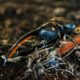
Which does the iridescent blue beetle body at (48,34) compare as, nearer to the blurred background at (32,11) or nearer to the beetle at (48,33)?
the beetle at (48,33)

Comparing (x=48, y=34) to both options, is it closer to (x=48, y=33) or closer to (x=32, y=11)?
(x=48, y=33)

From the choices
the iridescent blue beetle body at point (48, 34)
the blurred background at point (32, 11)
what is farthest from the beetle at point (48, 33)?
the blurred background at point (32, 11)

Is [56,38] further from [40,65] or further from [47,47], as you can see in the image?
[40,65]

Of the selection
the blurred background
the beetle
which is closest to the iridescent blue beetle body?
the beetle

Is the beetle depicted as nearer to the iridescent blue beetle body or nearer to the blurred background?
the iridescent blue beetle body

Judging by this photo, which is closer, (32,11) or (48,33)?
(48,33)

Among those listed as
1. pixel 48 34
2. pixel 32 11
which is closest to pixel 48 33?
pixel 48 34

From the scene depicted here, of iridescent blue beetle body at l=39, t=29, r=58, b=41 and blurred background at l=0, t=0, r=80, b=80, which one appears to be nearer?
iridescent blue beetle body at l=39, t=29, r=58, b=41

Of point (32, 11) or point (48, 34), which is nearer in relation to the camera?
point (48, 34)
